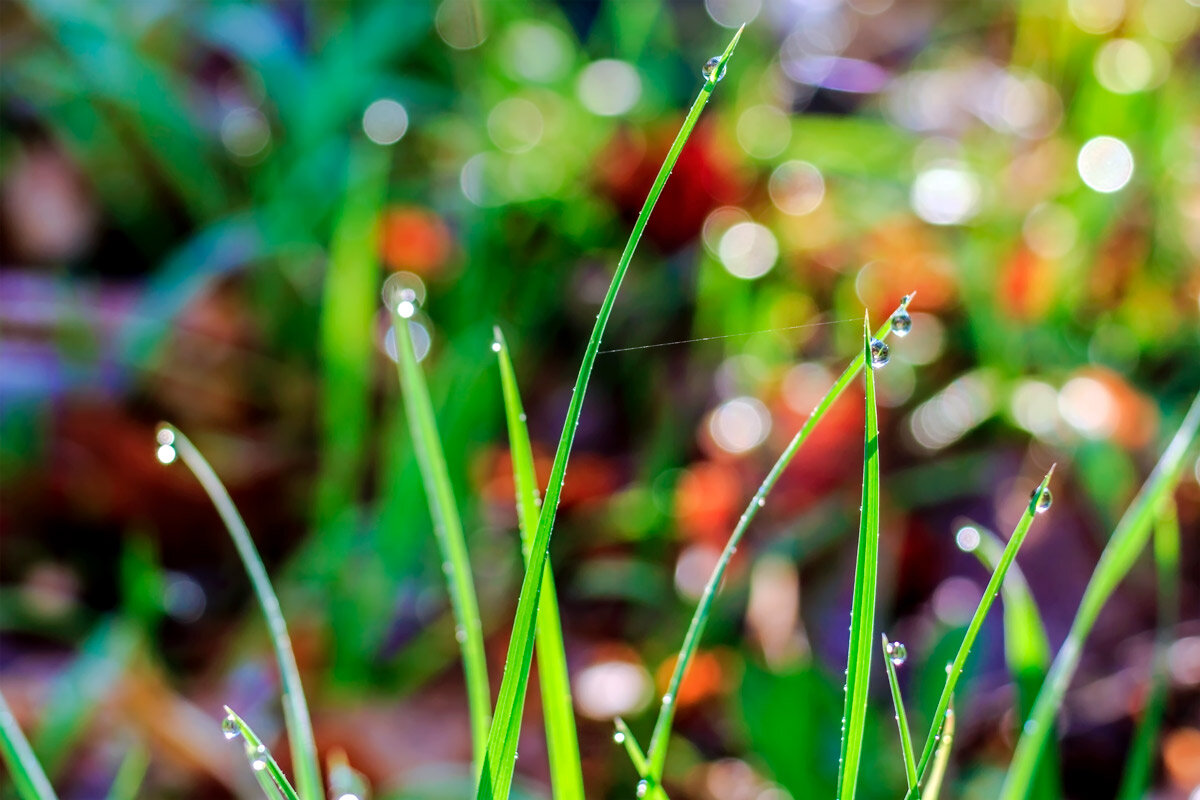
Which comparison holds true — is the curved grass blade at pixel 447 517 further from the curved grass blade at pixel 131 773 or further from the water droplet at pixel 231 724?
the curved grass blade at pixel 131 773

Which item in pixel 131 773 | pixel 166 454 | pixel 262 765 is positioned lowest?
pixel 131 773

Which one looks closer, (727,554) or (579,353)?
(727,554)

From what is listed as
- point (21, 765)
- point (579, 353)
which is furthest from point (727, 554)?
point (579, 353)

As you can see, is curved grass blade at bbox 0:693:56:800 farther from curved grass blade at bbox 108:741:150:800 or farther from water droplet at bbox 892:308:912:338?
water droplet at bbox 892:308:912:338

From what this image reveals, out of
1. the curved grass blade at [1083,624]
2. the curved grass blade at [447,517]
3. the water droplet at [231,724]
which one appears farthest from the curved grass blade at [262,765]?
the curved grass blade at [1083,624]

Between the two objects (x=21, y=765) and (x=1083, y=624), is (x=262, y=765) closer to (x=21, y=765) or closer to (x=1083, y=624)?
(x=21, y=765)

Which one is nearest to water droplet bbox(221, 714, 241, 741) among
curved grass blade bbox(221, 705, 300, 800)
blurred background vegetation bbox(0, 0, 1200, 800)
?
curved grass blade bbox(221, 705, 300, 800)

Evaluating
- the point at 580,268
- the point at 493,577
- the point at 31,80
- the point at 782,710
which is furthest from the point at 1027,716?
the point at 31,80
